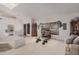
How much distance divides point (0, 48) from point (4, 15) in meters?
0.51

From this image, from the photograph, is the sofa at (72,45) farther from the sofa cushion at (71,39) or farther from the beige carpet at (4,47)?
the beige carpet at (4,47)

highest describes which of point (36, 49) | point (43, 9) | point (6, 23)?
point (43, 9)

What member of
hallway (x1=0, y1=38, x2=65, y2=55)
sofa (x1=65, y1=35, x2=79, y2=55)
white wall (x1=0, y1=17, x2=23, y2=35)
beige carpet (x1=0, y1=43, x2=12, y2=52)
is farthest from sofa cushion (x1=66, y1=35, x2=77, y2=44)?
beige carpet (x1=0, y1=43, x2=12, y2=52)

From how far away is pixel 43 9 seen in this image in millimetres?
1841

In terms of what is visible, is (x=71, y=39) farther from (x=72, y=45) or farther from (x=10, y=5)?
(x=10, y=5)

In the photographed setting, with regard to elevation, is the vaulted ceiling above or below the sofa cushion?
above

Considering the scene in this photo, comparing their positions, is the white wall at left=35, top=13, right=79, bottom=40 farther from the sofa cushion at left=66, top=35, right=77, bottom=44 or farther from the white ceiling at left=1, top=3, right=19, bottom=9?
the white ceiling at left=1, top=3, right=19, bottom=9

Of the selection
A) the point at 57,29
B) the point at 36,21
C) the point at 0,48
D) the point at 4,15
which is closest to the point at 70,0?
the point at 57,29

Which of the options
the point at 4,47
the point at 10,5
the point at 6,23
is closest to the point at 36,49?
the point at 4,47

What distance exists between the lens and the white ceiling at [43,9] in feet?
5.90

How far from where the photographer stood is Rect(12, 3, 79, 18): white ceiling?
1799mm

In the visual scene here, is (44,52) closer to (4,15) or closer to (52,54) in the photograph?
(52,54)

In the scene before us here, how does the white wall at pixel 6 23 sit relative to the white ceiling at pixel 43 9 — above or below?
below

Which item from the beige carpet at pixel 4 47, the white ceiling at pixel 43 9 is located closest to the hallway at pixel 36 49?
the beige carpet at pixel 4 47
